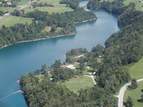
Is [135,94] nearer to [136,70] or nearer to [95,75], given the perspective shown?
[136,70]

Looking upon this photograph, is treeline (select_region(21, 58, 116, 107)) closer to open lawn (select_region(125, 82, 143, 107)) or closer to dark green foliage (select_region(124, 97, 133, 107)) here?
dark green foliage (select_region(124, 97, 133, 107))

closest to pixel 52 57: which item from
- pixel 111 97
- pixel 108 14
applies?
pixel 111 97

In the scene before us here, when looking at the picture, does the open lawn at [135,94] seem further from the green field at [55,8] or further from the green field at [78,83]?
the green field at [55,8]

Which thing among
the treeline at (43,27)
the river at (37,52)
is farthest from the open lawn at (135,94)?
the treeline at (43,27)

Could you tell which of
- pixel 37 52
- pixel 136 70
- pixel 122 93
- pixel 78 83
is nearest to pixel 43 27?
pixel 37 52

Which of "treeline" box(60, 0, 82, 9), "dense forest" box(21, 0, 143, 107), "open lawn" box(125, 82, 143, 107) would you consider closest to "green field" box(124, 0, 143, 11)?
"treeline" box(60, 0, 82, 9)

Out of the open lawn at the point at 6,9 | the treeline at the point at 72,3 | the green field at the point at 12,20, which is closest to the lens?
the green field at the point at 12,20
